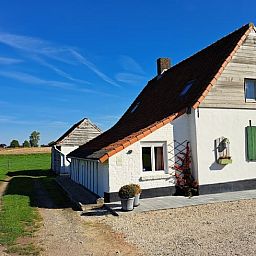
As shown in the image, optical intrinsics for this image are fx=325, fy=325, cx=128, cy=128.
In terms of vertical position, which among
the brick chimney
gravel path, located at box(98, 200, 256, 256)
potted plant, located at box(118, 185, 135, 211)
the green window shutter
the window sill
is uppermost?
the brick chimney

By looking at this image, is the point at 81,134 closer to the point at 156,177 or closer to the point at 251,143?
the point at 156,177

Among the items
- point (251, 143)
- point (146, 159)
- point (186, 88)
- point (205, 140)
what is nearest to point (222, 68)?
point (186, 88)

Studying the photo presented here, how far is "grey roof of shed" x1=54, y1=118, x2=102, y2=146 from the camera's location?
32.1 metres

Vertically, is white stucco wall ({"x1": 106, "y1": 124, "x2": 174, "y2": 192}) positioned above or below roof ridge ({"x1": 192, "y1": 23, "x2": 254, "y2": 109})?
below

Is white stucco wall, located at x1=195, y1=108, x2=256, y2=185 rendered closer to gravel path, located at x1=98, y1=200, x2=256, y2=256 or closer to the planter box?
the planter box

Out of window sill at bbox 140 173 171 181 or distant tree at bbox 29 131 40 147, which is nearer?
window sill at bbox 140 173 171 181

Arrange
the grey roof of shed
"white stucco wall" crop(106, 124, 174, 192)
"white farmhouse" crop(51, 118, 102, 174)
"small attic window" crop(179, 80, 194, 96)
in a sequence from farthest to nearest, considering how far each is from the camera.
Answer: the grey roof of shed < "white farmhouse" crop(51, 118, 102, 174) < "small attic window" crop(179, 80, 194, 96) < "white stucco wall" crop(106, 124, 174, 192)

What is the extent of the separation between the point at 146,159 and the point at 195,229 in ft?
17.6

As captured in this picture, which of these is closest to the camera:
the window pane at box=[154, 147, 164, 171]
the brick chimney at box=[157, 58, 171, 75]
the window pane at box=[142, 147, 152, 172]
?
the window pane at box=[142, 147, 152, 172]

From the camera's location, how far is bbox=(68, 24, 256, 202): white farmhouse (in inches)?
544

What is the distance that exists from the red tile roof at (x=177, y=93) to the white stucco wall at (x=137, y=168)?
0.32 m

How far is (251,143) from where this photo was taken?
611 inches

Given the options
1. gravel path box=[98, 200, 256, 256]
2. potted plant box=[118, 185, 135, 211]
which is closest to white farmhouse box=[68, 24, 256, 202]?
potted plant box=[118, 185, 135, 211]

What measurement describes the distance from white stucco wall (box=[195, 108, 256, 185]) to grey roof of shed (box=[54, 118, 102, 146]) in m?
19.5
